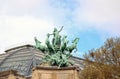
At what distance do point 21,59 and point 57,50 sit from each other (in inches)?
1997

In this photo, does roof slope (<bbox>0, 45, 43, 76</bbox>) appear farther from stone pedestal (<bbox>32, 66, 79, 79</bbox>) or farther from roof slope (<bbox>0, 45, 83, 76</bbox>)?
stone pedestal (<bbox>32, 66, 79, 79</bbox>)

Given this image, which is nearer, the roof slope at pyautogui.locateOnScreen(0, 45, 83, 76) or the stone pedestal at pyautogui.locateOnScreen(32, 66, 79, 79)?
the stone pedestal at pyautogui.locateOnScreen(32, 66, 79, 79)

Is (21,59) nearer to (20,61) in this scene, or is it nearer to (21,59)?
(21,59)

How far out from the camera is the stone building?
72.7 m

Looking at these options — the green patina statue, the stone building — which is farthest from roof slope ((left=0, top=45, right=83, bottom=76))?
the green patina statue

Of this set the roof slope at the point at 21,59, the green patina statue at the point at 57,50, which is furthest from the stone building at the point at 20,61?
the green patina statue at the point at 57,50

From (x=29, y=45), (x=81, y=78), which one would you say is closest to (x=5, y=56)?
(x=29, y=45)

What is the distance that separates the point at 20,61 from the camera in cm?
8138

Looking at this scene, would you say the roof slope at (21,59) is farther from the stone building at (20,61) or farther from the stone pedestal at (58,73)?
the stone pedestal at (58,73)

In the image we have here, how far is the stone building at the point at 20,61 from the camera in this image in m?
72.7

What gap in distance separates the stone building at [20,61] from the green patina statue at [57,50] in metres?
37.9

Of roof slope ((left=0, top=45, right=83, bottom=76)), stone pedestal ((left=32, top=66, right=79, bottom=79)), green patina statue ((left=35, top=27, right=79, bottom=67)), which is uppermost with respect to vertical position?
roof slope ((left=0, top=45, right=83, bottom=76))

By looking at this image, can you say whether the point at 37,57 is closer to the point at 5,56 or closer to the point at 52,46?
the point at 5,56

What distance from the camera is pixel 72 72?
102 feet
